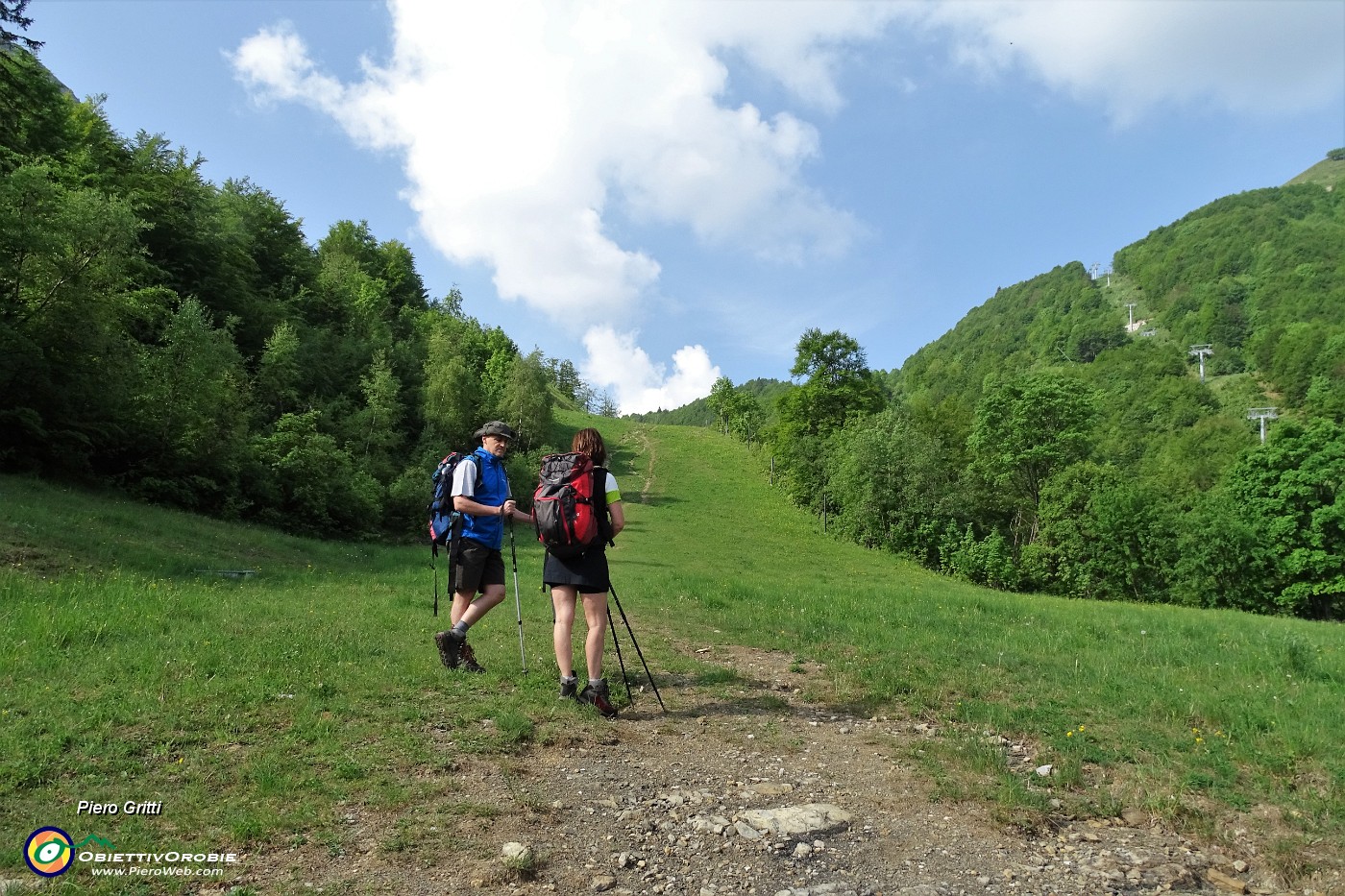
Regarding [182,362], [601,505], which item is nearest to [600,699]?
[601,505]

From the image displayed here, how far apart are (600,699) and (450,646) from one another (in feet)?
6.82

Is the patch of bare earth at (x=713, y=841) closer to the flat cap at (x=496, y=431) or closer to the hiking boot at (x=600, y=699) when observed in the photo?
the hiking boot at (x=600, y=699)

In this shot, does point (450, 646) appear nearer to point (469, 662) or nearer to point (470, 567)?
point (469, 662)

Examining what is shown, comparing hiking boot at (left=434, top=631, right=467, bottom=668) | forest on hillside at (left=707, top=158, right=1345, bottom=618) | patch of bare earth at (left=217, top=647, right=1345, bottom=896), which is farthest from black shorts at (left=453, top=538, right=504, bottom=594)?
forest on hillside at (left=707, top=158, right=1345, bottom=618)

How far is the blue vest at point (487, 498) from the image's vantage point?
24.6 ft

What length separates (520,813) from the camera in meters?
4.52

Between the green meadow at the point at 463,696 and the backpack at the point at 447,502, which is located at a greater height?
the backpack at the point at 447,502

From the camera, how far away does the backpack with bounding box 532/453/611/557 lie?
6434 millimetres

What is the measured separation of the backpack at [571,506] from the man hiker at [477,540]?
2.75ft

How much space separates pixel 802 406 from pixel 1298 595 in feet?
110

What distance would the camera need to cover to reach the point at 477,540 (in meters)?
7.50

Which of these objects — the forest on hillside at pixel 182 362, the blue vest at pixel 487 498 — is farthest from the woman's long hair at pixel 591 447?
the forest on hillside at pixel 182 362

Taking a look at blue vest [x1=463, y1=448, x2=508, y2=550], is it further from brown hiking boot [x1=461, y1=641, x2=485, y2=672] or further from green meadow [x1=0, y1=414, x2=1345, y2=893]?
green meadow [x1=0, y1=414, x2=1345, y2=893]

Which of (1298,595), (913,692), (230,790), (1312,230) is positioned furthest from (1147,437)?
(1312,230)
